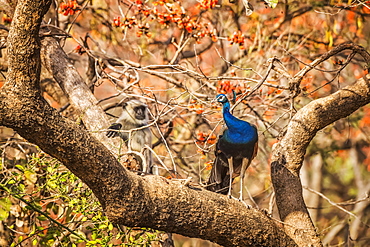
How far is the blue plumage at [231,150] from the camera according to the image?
14.0ft

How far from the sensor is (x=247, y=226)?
3.50 metres

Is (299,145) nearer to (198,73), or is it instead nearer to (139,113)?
(198,73)

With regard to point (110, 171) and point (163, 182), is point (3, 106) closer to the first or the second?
point (110, 171)

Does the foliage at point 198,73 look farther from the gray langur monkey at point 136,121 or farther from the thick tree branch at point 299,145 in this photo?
the thick tree branch at point 299,145

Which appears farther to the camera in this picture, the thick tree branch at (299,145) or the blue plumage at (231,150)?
the blue plumage at (231,150)

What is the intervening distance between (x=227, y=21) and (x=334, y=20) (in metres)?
1.89

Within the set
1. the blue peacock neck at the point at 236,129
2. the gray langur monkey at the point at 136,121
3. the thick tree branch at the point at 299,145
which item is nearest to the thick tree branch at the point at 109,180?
the thick tree branch at the point at 299,145

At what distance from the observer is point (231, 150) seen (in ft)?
14.4

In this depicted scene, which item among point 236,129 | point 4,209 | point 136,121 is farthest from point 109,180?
point 136,121

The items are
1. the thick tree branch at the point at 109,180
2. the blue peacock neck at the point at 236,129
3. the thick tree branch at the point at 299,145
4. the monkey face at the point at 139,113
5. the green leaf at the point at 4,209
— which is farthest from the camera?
the monkey face at the point at 139,113

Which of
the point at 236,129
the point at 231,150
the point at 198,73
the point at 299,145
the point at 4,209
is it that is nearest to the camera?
the point at 4,209

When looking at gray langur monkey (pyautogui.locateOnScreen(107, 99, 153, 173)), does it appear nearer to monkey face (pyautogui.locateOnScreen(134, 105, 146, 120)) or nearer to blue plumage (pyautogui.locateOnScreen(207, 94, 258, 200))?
monkey face (pyautogui.locateOnScreen(134, 105, 146, 120))

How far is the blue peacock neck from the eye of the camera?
13.9 feet

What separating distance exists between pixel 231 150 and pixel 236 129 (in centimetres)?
22
